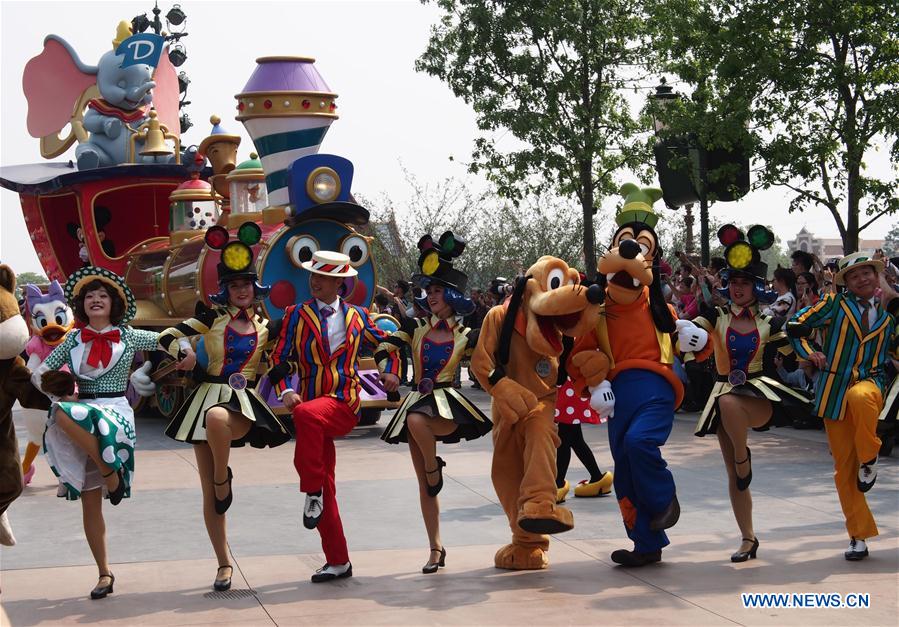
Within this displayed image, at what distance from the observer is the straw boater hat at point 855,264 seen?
7262mm

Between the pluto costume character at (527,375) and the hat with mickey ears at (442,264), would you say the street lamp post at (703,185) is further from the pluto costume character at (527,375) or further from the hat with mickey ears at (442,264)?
the pluto costume character at (527,375)

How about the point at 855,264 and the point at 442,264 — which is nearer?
the point at 855,264

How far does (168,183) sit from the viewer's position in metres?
19.1

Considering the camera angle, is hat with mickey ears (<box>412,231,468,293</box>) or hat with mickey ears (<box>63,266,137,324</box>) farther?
hat with mickey ears (<box>412,231,468,293</box>)

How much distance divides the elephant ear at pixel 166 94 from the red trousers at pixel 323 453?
648 inches

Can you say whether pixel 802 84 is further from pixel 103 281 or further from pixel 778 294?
pixel 103 281

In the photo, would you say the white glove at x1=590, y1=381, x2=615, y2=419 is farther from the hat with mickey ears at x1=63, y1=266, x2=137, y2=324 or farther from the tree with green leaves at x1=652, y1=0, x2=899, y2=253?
the tree with green leaves at x1=652, y1=0, x2=899, y2=253

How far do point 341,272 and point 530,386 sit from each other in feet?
4.33

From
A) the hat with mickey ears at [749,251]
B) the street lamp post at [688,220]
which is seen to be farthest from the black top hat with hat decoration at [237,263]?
the street lamp post at [688,220]

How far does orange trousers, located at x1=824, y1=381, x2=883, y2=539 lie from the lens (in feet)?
22.8

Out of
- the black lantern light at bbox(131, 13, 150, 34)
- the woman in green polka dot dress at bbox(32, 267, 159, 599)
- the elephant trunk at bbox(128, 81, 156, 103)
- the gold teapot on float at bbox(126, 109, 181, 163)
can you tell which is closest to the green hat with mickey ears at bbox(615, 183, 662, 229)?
the woman in green polka dot dress at bbox(32, 267, 159, 599)

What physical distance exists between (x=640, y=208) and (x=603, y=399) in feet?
4.15

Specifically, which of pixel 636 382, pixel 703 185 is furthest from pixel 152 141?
pixel 636 382

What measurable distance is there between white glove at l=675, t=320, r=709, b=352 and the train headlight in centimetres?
663
